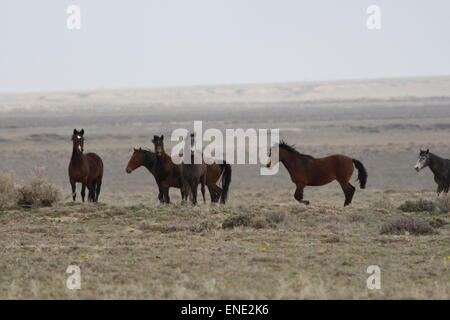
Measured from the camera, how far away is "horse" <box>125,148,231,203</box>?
794 inches

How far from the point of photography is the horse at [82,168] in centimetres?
1912

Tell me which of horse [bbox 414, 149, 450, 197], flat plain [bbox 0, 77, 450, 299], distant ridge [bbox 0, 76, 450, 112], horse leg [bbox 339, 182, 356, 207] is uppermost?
distant ridge [bbox 0, 76, 450, 112]

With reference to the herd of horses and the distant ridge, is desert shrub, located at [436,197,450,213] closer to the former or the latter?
the herd of horses

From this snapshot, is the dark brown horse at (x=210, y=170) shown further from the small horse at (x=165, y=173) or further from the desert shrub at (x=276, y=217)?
the desert shrub at (x=276, y=217)

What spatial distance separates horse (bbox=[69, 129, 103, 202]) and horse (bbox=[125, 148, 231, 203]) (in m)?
0.86

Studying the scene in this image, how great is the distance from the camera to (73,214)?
58.6 ft

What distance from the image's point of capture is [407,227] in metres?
15.5

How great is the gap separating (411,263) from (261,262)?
213cm

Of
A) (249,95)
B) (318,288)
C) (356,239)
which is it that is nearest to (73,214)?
(356,239)

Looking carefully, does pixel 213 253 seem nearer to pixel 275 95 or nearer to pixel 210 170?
pixel 210 170

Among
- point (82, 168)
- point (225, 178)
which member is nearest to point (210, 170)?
point (225, 178)

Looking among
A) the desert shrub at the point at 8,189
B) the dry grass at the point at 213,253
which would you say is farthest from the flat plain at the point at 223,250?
the desert shrub at the point at 8,189

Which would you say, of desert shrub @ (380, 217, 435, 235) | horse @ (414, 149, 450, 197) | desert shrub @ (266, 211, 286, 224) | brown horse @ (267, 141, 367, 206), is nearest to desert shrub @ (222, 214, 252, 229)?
desert shrub @ (266, 211, 286, 224)

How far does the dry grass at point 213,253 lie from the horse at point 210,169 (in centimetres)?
161
